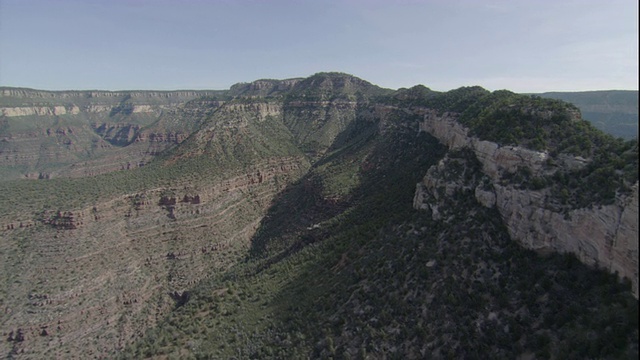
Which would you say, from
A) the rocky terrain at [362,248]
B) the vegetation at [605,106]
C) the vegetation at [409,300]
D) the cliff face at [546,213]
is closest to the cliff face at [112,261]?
the rocky terrain at [362,248]

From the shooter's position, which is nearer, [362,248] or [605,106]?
[362,248]

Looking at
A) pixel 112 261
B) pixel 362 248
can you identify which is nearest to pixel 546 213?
pixel 362 248

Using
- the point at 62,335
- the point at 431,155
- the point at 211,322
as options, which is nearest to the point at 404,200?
the point at 431,155

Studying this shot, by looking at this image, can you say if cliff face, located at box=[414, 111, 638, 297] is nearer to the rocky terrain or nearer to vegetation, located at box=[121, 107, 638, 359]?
the rocky terrain

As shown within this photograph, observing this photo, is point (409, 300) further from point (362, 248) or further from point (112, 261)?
point (112, 261)

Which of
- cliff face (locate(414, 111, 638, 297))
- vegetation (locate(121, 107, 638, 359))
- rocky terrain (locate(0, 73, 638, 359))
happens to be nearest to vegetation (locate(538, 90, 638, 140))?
rocky terrain (locate(0, 73, 638, 359))

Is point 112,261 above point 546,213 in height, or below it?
below
